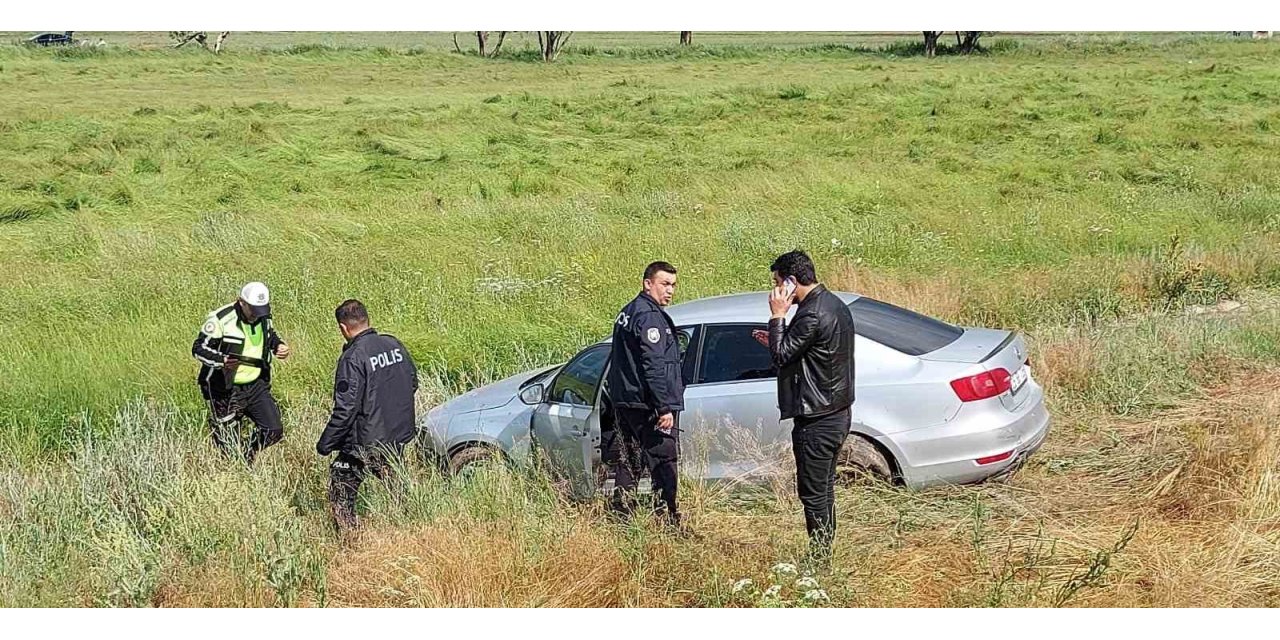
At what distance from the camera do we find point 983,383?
6.43 m

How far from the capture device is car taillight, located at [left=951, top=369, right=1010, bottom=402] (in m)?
6.39

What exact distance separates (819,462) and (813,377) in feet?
1.36

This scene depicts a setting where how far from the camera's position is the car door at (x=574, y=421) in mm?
6895

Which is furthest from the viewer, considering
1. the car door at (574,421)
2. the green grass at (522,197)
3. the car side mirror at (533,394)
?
the green grass at (522,197)

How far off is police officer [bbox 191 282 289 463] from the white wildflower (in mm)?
4058

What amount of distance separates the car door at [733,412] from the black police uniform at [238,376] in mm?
3092

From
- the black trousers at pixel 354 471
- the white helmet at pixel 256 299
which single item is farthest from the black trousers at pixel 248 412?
the black trousers at pixel 354 471

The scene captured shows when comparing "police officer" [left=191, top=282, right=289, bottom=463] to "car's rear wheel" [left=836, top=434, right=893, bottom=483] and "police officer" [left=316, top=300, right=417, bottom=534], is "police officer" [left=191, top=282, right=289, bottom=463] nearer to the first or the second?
"police officer" [left=316, top=300, right=417, bottom=534]

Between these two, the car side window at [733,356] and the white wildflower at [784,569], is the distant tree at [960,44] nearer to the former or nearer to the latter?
the car side window at [733,356]

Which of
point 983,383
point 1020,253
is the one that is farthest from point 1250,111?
point 983,383

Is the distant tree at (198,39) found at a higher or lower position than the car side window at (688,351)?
higher

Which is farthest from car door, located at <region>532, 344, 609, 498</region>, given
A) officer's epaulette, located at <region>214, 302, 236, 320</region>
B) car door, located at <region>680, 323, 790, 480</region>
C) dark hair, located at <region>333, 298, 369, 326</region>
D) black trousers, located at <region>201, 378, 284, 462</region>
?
officer's epaulette, located at <region>214, 302, 236, 320</region>
